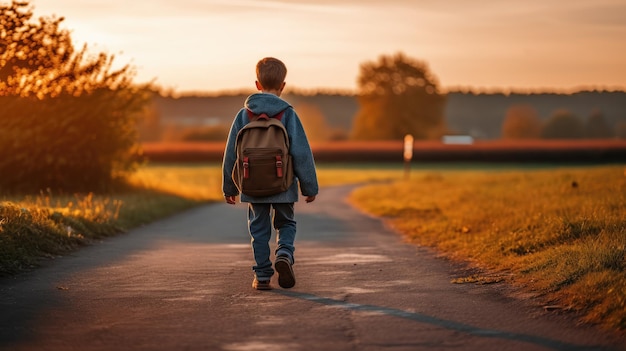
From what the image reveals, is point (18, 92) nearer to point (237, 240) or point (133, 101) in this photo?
point (133, 101)

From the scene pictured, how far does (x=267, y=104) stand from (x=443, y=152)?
72406 millimetres

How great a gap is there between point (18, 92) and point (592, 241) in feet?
49.7

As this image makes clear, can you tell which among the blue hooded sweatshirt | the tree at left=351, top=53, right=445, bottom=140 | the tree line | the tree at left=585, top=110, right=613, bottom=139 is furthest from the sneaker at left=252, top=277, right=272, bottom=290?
the tree at left=585, top=110, right=613, bottom=139

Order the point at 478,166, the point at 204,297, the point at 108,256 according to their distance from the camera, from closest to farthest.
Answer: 1. the point at 204,297
2. the point at 108,256
3. the point at 478,166

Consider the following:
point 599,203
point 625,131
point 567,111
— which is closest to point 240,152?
point 599,203

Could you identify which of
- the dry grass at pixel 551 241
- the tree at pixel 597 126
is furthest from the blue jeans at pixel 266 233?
the tree at pixel 597 126

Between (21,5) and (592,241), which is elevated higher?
(21,5)

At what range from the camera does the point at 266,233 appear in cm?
844

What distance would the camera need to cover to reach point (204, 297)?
7.74 m

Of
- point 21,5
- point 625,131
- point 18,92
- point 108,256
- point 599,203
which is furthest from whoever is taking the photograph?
point 625,131

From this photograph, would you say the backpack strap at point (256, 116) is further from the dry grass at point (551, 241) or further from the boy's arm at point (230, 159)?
the dry grass at point (551, 241)

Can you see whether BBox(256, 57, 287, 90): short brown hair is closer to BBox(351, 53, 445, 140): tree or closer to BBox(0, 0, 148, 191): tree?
BBox(0, 0, 148, 191): tree

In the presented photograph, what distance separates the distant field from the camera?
2923 inches

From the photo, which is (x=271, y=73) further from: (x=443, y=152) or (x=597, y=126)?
(x=597, y=126)
